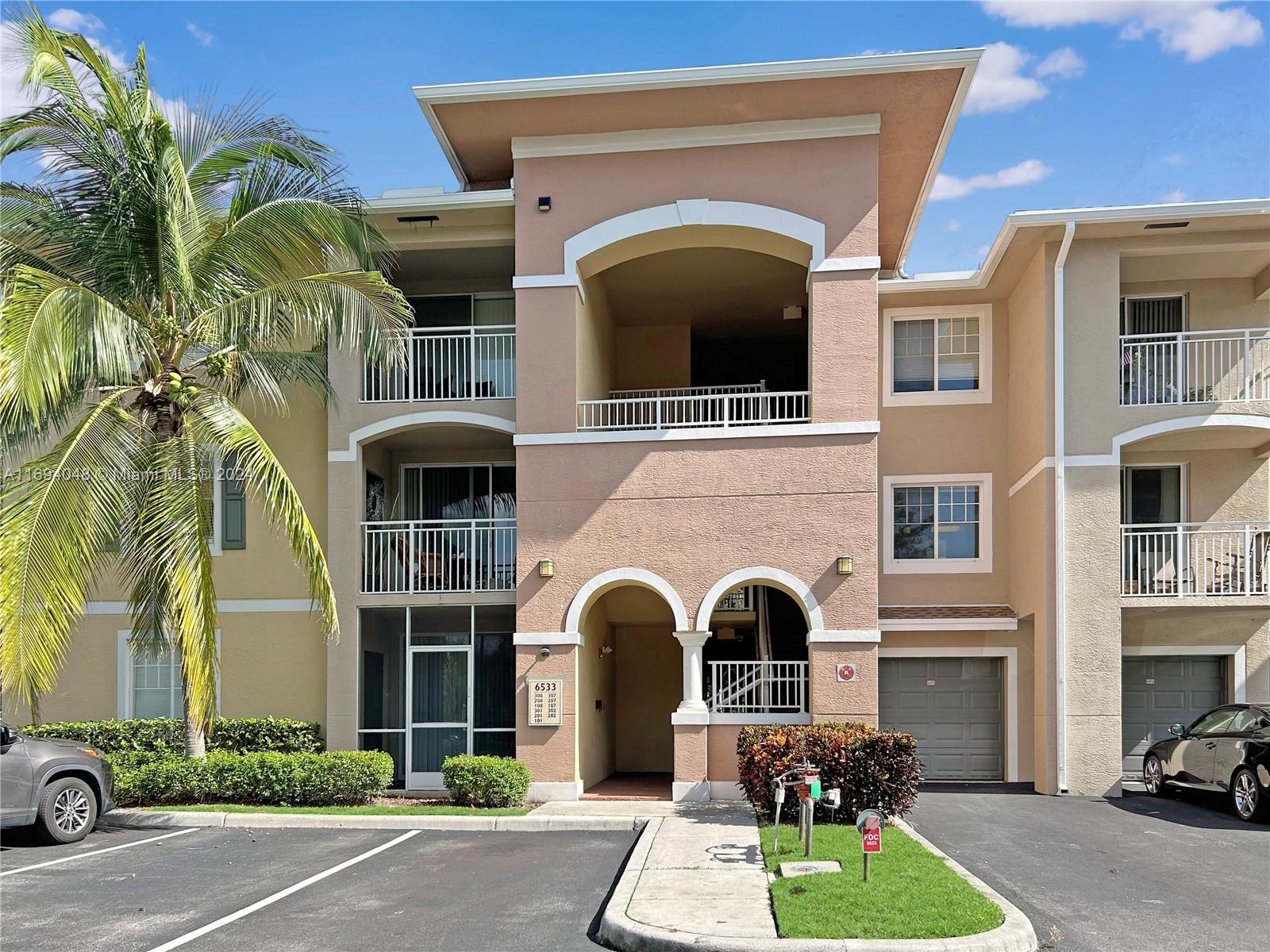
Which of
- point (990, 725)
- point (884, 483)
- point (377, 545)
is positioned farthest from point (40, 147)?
point (990, 725)

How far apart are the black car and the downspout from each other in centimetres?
135


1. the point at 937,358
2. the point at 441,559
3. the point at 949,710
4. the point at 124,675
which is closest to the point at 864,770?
the point at 949,710

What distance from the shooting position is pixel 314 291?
1390cm

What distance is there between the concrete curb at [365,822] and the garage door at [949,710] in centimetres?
676

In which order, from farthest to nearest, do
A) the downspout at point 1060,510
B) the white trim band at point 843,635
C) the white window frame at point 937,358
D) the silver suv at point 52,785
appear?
the white window frame at point 937,358, the downspout at point 1060,510, the white trim band at point 843,635, the silver suv at point 52,785

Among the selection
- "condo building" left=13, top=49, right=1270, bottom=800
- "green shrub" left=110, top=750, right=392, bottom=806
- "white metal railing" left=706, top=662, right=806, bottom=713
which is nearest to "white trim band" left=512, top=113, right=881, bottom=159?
"condo building" left=13, top=49, right=1270, bottom=800

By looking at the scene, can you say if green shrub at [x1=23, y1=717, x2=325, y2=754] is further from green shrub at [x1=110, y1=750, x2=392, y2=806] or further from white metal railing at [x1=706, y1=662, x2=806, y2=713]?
white metal railing at [x1=706, y1=662, x2=806, y2=713]

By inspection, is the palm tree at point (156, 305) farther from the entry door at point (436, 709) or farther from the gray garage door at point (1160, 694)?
the gray garage door at point (1160, 694)

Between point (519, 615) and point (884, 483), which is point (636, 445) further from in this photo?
point (884, 483)

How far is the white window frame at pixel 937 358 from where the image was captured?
62.4 ft

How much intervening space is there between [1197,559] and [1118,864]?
7.48 metres

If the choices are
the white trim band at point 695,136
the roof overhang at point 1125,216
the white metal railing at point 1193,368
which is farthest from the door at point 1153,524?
the white trim band at point 695,136

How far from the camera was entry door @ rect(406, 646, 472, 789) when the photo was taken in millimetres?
17062

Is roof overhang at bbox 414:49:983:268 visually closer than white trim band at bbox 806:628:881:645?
Yes
